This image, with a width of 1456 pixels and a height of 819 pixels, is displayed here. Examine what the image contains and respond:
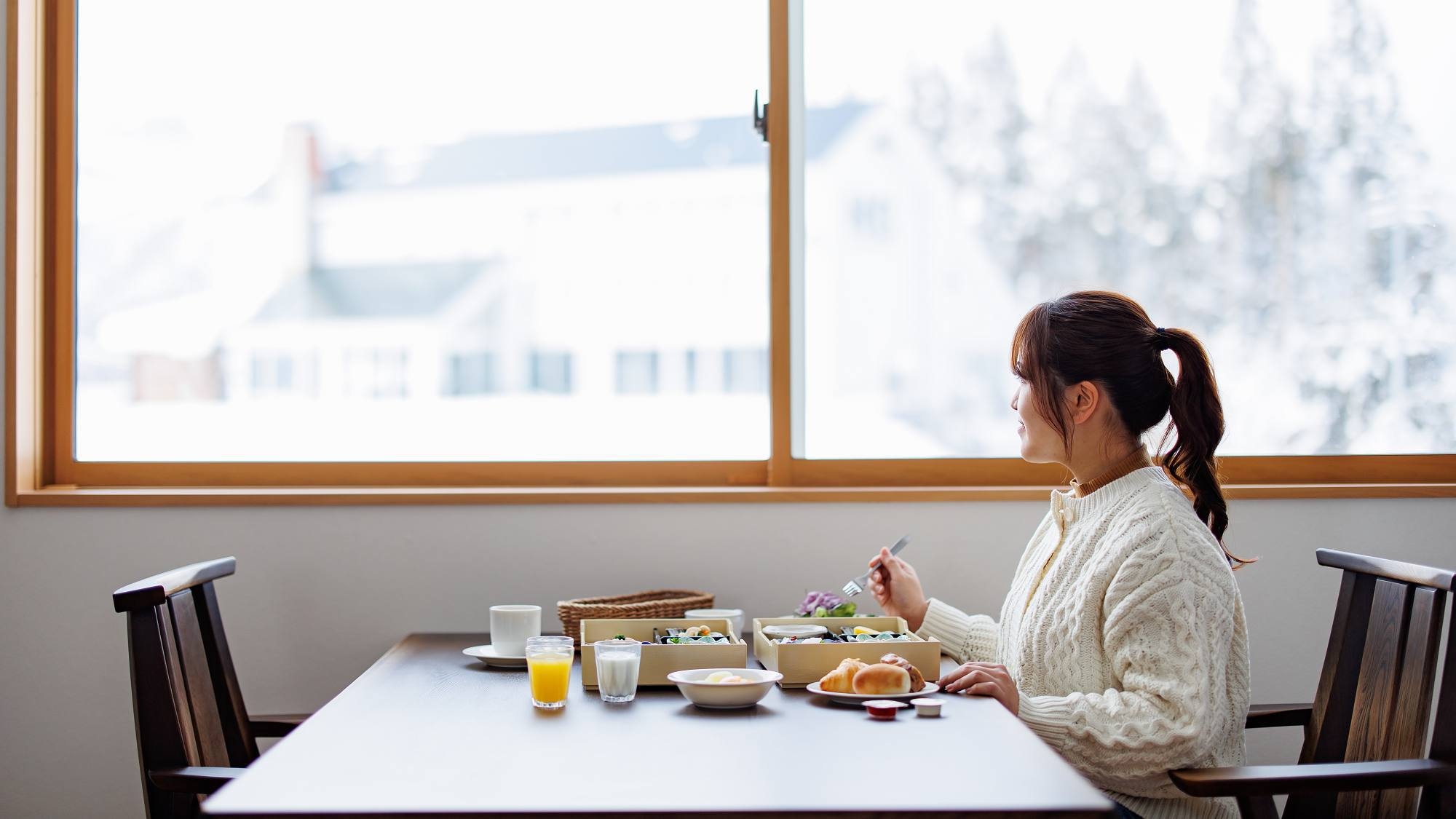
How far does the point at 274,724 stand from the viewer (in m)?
1.77

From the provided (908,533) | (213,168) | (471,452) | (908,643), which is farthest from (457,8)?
(908,643)

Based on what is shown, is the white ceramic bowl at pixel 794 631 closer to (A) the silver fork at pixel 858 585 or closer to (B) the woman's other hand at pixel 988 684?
(A) the silver fork at pixel 858 585

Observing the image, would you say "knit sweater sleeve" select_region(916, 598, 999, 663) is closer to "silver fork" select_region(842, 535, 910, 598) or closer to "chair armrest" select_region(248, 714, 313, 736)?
"silver fork" select_region(842, 535, 910, 598)

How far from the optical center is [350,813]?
102 centimetres

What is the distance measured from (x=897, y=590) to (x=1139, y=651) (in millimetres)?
525

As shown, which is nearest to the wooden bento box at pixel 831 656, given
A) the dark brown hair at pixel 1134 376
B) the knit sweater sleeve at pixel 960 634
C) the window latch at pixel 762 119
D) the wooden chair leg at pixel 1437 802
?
the knit sweater sleeve at pixel 960 634

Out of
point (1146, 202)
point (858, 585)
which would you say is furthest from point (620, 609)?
point (1146, 202)

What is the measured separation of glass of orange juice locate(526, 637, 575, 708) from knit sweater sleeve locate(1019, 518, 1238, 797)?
58 centimetres

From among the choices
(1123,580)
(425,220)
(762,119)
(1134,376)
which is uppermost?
(762,119)

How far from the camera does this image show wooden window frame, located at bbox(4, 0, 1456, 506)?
229 centimetres

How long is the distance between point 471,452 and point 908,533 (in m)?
0.89

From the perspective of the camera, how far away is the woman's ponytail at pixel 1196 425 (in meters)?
1.60

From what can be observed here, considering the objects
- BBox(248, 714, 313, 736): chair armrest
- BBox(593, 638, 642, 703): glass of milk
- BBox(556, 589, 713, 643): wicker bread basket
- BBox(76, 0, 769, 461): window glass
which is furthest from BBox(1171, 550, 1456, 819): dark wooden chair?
BBox(248, 714, 313, 736): chair armrest

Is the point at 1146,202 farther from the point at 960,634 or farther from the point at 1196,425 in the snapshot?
the point at 960,634
